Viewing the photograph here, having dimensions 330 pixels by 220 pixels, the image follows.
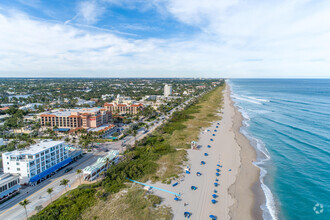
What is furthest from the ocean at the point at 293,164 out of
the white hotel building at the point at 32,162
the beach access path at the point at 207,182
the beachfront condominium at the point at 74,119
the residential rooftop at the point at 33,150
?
the beachfront condominium at the point at 74,119

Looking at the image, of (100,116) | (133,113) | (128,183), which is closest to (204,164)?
(128,183)

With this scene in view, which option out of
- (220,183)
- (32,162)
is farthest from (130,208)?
(32,162)

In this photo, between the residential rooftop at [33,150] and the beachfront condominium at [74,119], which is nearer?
the residential rooftop at [33,150]

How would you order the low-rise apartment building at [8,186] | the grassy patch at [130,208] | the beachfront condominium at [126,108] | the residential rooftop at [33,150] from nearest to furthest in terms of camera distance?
the grassy patch at [130,208], the low-rise apartment building at [8,186], the residential rooftop at [33,150], the beachfront condominium at [126,108]

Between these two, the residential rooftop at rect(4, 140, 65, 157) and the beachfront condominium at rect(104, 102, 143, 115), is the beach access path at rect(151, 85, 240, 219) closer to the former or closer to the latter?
the residential rooftop at rect(4, 140, 65, 157)

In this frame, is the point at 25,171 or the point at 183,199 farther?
the point at 25,171

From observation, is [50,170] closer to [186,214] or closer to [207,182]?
[186,214]

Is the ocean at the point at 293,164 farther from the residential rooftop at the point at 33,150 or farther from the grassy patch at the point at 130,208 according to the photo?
the residential rooftop at the point at 33,150

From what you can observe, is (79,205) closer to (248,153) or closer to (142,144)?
(142,144)
